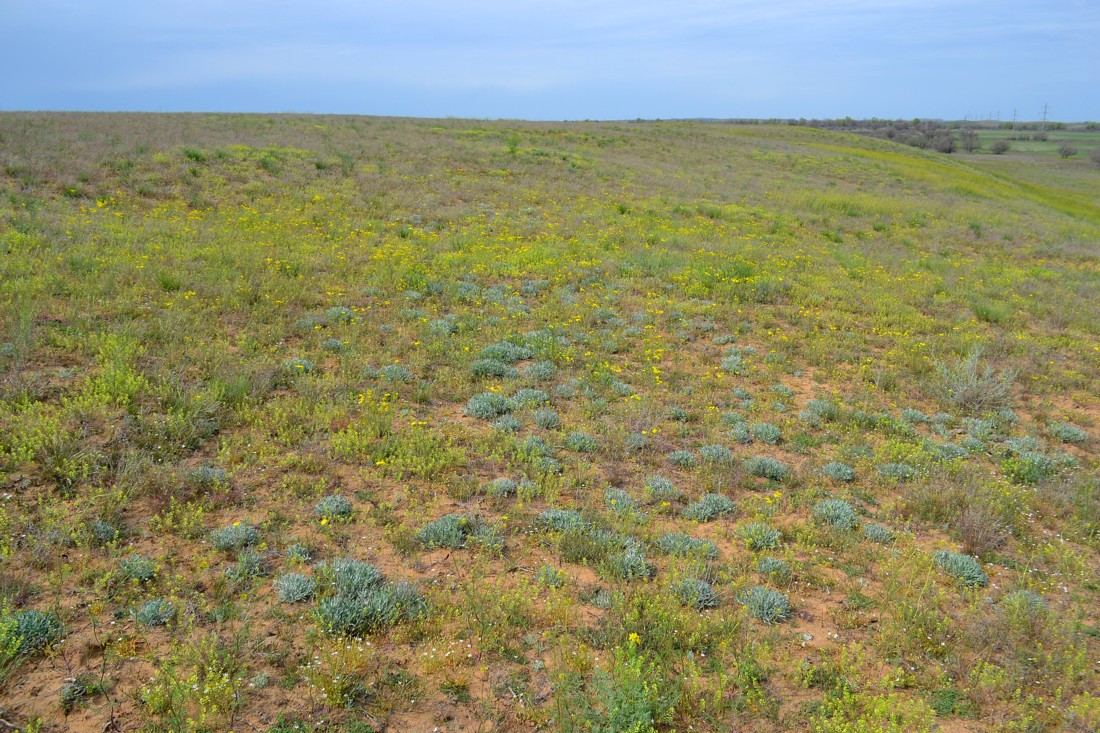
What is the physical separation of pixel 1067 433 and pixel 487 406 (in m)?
7.28

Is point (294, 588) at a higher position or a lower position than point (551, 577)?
higher

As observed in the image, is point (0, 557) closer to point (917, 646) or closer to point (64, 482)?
point (64, 482)

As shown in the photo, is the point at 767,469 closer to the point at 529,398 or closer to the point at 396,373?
the point at 529,398

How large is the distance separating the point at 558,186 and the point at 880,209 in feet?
41.4

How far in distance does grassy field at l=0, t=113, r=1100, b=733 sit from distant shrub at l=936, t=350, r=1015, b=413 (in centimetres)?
5

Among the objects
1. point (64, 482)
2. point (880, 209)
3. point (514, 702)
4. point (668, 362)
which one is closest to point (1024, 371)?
point (668, 362)

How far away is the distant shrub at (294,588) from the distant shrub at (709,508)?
3312 mm

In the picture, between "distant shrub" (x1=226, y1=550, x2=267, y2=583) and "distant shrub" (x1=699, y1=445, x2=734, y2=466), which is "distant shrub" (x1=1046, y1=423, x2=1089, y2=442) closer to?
"distant shrub" (x1=699, y1=445, x2=734, y2=466)

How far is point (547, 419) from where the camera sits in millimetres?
7277

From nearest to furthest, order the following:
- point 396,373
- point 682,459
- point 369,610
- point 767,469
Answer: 1. point 369,610
2. point 767,469
3. point 682,459
4. point 396,373

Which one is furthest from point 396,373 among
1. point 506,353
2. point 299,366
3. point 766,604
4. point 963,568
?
point 963,568

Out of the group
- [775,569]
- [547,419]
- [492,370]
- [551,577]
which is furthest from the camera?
[492,370]

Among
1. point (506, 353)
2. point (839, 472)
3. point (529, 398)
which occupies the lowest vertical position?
point (839, 472)

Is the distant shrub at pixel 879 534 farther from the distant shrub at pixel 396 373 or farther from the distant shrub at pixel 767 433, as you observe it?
the distant shrub at pixel 396 373
